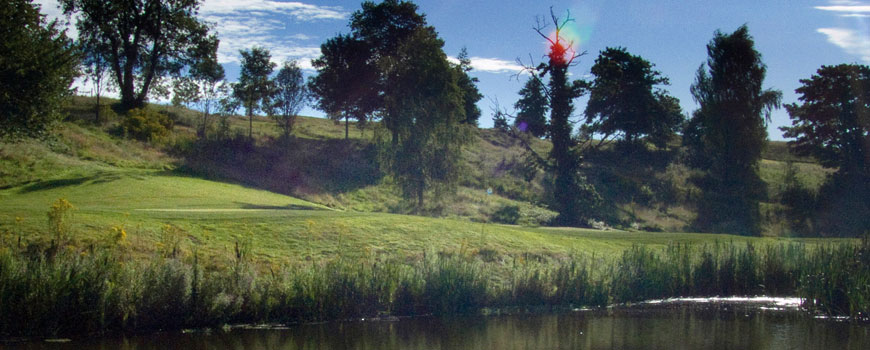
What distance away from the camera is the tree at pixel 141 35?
185 feet

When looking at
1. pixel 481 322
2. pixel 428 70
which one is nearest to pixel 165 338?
pixel 481 322

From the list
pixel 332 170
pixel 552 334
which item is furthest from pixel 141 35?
pixel 552 334

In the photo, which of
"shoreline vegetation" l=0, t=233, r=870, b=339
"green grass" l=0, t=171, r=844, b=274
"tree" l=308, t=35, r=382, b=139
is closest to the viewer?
"shoreline vegetation" l=0, t=233, r=870, b=339

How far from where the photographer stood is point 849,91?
55312 millimetres

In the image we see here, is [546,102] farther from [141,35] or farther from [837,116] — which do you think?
[141,35]

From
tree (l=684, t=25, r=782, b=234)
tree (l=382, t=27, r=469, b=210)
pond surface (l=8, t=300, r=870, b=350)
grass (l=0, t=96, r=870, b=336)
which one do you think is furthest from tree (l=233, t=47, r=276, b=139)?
pond surface (l=8, t=300, r=870, b=350)

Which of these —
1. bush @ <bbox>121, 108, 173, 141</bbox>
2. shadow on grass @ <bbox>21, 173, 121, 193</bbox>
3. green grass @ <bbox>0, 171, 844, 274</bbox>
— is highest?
bush @ <bbox>121, 108, 173, 141</bbox>

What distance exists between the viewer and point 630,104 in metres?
64.9

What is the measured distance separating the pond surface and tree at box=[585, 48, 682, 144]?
156 ft

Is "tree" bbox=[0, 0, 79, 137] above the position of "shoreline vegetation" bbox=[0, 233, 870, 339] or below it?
above

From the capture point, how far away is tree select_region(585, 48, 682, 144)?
6469cm

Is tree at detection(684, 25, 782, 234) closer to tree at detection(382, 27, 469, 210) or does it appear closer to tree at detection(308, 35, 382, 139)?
tree at detection(382, 27, 469, 210)

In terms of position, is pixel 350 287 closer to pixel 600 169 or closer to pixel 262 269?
pixel 262 269

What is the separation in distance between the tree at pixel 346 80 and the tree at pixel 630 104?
791 inches
